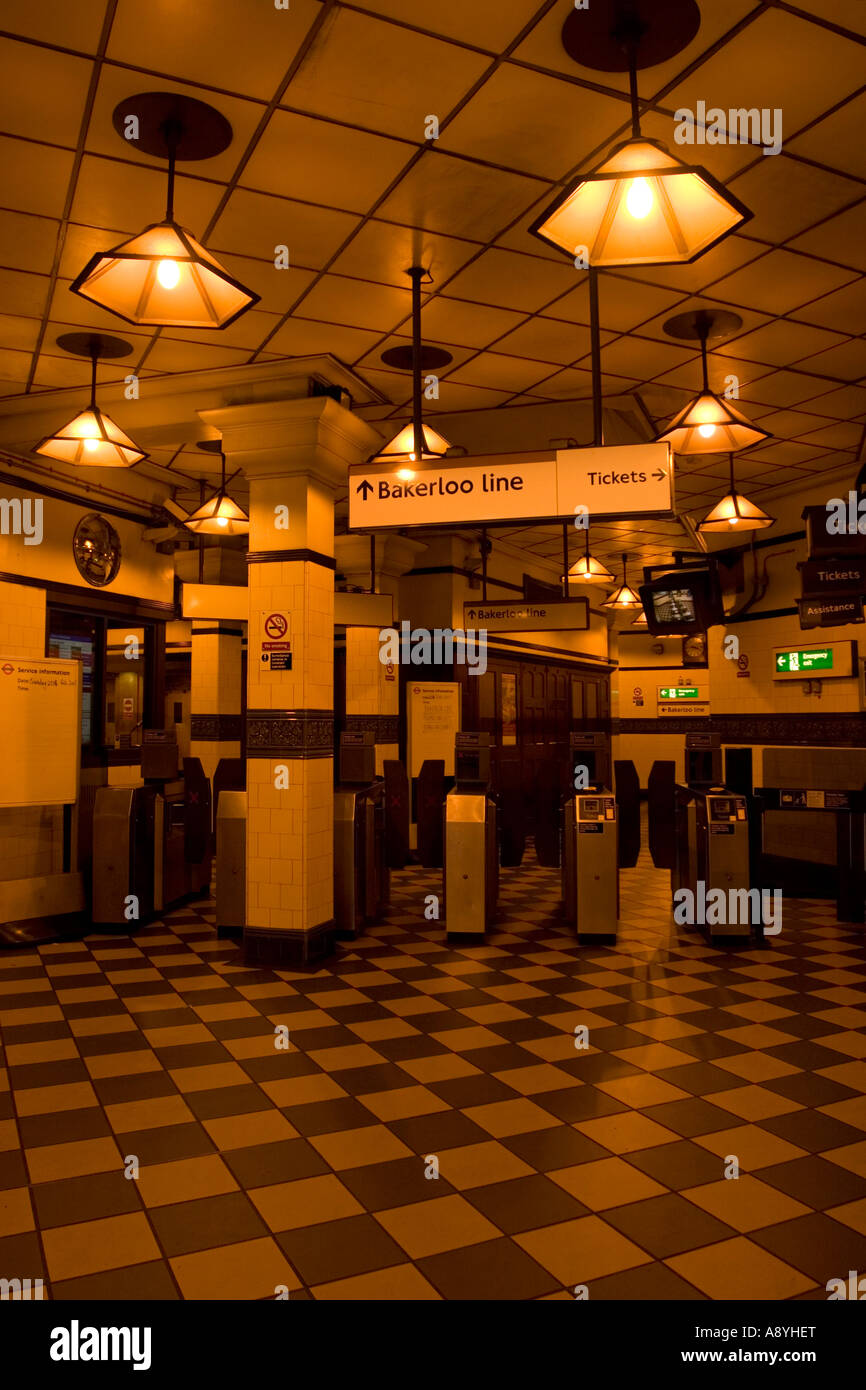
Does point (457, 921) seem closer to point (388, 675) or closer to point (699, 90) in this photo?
point (388, 675)

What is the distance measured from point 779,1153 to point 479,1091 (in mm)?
1163

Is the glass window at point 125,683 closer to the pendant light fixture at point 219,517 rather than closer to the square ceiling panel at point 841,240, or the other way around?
the pendant light fixture at point 219,517

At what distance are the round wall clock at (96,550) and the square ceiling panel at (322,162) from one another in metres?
4.14

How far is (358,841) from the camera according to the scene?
6.47m

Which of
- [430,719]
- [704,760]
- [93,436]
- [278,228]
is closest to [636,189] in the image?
[278,228]

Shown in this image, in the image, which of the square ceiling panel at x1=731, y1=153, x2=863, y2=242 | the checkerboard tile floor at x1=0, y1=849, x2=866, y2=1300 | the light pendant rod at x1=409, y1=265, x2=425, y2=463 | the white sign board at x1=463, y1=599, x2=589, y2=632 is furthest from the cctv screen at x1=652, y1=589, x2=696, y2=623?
the light pendant rod at x1=409, y1=265, x2=425, y2=463

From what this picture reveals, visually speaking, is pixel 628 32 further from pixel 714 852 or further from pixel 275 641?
pixel 714 852

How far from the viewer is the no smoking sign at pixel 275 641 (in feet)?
18.8

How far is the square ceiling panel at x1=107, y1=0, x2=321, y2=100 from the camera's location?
2785mm

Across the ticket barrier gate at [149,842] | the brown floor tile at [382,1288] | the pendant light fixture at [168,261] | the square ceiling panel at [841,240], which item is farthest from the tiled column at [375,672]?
the brown floor tile at [382,1288]

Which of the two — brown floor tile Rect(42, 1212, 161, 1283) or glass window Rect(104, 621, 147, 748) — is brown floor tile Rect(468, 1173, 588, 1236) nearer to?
brown floor tile Rect(42, 1212, 161, 1283)

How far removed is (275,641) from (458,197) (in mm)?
2894

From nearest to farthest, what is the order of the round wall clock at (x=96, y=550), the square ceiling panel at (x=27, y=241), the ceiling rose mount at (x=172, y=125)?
the ceiling rose mount at (x=172, y=125) < the square ceiling panel at (x=27, y=241) < the round wall clock at (x=96, y=550)

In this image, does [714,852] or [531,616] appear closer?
[714,852]
